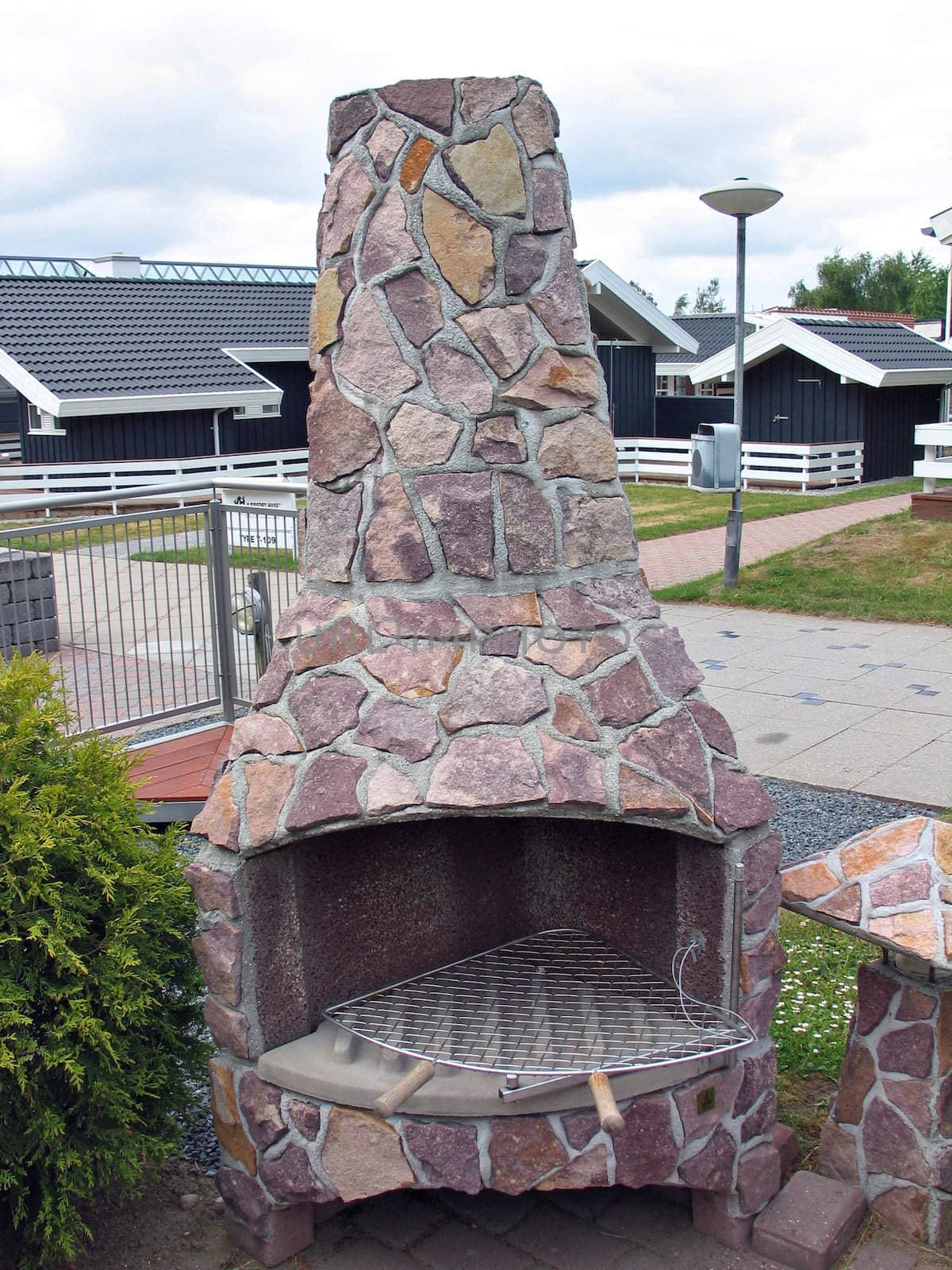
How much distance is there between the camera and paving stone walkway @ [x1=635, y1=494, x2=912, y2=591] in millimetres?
14547

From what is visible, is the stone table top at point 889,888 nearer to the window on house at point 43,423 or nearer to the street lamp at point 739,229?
the street lamp at point 739,229

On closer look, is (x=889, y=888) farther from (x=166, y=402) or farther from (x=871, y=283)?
(x=871, y=283)

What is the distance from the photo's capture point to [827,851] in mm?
3629

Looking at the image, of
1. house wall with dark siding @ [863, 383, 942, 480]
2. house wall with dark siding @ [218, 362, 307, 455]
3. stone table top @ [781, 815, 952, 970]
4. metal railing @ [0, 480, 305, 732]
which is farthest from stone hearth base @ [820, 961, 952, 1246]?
house wall with dark siding @ [863, 383, 942, 480]

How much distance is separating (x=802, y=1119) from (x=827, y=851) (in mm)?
1043

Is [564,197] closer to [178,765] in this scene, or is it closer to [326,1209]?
[326,1209]

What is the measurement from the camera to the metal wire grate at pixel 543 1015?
131 inches

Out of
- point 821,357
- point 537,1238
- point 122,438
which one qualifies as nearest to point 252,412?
point 122,438

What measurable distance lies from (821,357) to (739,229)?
10597mm

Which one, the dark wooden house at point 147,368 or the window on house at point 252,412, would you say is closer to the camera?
the dark wooden house at point 147,368

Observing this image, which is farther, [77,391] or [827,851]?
[77,391]

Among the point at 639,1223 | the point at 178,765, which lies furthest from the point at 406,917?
the point at 178,765

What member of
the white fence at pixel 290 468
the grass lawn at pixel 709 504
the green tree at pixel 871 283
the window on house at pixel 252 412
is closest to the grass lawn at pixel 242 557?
the grass lawn at pixel 709 504

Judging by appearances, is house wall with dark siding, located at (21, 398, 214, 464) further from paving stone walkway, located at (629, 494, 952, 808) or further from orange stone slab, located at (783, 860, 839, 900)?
orange stone slab, located at (783, 860, 839, 900)
